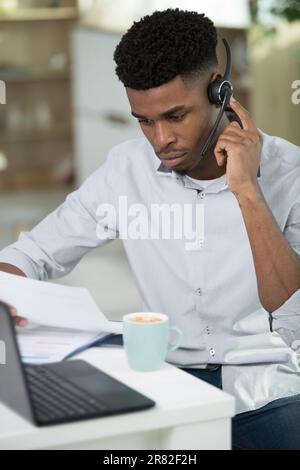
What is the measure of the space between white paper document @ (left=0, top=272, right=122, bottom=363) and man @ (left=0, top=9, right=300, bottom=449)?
28 centimetres

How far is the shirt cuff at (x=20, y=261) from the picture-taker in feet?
5.29

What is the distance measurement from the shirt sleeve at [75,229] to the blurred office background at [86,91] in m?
1.94

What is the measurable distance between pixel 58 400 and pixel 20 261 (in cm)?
63

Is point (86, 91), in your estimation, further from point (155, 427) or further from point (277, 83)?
point (155, 427)

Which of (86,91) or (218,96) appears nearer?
(218,96)

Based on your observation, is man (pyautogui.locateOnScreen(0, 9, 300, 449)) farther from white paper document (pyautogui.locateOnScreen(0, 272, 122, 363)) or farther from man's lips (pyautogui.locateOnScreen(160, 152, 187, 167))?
white paper document (pyautogui.locateOnScreen(0, 272, 122, 363))

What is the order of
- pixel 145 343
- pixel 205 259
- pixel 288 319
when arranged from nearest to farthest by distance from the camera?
1. pixel 145 343
2. pixel 288 319
3. pixel 205 259

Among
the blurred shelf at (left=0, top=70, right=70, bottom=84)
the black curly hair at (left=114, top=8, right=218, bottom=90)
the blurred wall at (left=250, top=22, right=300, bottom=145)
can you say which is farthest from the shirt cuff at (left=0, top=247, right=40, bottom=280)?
the blurred shelf at (left=0, top=70, right=70, bottom=84)

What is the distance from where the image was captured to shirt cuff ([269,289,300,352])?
1.46m

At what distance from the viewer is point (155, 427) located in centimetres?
100

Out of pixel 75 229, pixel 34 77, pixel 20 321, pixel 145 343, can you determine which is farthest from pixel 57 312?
pixel 34 77

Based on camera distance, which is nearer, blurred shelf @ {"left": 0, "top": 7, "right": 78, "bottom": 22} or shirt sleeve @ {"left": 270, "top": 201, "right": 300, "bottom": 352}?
shirt sleeve @ {"left": 270, "top": 201, "right": 300, "bottom": 352}

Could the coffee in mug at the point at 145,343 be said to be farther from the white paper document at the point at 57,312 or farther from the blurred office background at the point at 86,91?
the blurred office background at the point at 86,91

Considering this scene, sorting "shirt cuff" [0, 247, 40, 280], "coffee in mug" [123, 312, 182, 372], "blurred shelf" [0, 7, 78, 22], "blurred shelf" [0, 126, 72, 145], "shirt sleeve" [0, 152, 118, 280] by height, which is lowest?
"coffee in mug" [123, 312, 182, 372]
